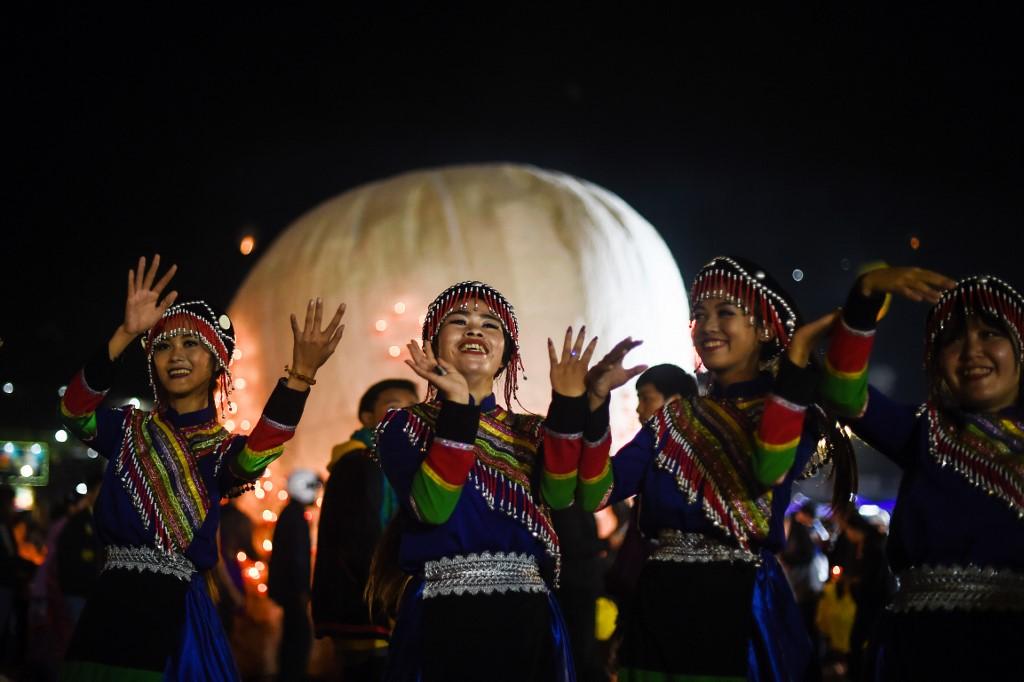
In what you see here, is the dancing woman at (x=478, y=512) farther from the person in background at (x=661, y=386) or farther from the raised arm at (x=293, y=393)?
the person in background at (x=661, y=386)

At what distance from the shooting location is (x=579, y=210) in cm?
1116

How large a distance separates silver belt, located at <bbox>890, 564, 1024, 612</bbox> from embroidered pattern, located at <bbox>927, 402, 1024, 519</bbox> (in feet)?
0.62

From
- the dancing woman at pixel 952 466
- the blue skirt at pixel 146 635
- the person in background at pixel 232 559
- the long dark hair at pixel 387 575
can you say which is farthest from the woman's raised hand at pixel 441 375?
the person in background at pixel 232 559

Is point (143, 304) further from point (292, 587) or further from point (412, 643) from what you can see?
point (292, 587)

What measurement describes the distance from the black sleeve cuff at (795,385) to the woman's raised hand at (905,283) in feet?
0.95

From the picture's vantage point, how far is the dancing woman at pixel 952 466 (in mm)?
3086

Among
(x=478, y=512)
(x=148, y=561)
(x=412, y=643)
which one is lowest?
(x=412, y=643)

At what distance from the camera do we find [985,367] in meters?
3.38

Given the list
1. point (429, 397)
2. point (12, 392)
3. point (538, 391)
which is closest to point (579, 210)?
point (538, 391)

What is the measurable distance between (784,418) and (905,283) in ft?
1.68

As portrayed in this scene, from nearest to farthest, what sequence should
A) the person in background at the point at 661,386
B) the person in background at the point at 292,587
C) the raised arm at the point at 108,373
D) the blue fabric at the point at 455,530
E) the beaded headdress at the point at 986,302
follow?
the beaded headdress at the point at 986,302 < the blue fabric at the point at 455,530 < the raised arm at the point at 108,373 < the person in background at the point at 661,386 < the person in background at the point at 292,587

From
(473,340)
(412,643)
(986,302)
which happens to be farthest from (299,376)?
(986,302)

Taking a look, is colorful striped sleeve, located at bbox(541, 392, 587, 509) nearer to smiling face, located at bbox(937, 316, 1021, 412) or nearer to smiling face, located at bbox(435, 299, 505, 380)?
smiling face, located at bbox(435, 299, 505, 380)

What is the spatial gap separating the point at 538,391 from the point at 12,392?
1988 cm
